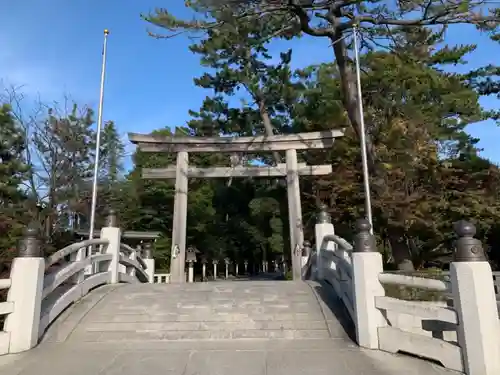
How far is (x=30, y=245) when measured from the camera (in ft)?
16.2

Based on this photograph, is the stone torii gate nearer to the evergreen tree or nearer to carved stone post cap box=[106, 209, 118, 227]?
carved stone post cap box=[106, 209, 118, 227]

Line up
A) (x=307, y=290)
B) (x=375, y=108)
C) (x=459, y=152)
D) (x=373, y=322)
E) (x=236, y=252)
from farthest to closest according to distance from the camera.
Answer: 1. (x=236, y=252)
2. (x=459, y=152)
3. (x=375, y=108)
4. (x=307, y=290)
5. (x=373, y=322)

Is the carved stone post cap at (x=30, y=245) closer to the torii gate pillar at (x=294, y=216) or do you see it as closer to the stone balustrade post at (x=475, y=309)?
the stone balustrade post at (x=475, y=309)

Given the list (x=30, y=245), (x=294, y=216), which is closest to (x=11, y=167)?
(x=294, y=216)

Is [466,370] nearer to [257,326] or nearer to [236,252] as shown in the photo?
[257,326]

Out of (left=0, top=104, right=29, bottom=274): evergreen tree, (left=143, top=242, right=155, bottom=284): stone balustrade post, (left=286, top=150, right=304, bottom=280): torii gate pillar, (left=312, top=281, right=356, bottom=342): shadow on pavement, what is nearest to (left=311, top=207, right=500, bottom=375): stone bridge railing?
(left=312, top=281, right=356, bottom=342): shadow on pavement

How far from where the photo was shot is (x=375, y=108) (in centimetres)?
1645

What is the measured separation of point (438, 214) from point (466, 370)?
42.2 ft

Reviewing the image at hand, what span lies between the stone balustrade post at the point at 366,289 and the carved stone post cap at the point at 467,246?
1.21 meters

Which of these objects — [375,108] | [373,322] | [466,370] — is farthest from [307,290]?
[375,108]

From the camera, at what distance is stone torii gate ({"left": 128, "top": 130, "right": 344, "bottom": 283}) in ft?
41.2

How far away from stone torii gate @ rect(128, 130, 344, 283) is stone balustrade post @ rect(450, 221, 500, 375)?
862 cm

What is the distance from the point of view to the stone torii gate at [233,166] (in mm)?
12562

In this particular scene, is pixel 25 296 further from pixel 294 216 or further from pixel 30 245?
pixel 294 216
